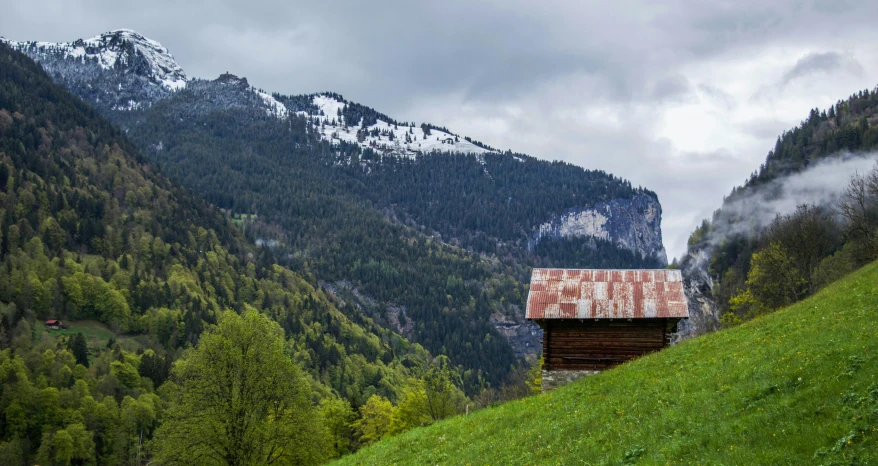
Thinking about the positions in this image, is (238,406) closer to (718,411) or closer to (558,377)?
(558,377)

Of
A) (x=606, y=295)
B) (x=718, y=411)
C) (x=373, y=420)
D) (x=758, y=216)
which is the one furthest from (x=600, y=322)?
(x=758, y=216)

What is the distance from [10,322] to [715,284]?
145 m

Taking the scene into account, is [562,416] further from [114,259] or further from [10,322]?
[114,259]

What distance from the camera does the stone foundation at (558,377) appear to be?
39438mm

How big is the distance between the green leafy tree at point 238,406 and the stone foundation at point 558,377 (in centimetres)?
1700

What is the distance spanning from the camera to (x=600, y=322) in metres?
39.8

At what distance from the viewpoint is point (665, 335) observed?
39938 mm

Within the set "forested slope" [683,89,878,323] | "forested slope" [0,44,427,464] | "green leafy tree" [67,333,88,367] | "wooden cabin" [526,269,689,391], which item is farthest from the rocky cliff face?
"green leafy tree" [67,333,88,367]

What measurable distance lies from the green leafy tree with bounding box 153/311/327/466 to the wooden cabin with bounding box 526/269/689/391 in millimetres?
17453

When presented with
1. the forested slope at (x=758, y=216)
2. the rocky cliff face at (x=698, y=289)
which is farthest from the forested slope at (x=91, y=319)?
the rocky cliff face at (x=698, y=289)

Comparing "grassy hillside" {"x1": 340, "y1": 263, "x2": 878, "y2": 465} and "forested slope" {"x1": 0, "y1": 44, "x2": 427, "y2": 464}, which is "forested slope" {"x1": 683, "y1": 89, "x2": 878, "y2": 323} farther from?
"forested slope" {"x1": 0, "y1": 44, "x2": 427, "y2": 464}

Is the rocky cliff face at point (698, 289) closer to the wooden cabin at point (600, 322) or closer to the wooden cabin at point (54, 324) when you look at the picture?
the wooden cabin at point (600, 322)

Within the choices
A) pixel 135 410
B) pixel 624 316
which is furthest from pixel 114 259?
pixel 624 316

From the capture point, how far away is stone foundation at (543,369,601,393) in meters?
39.4
